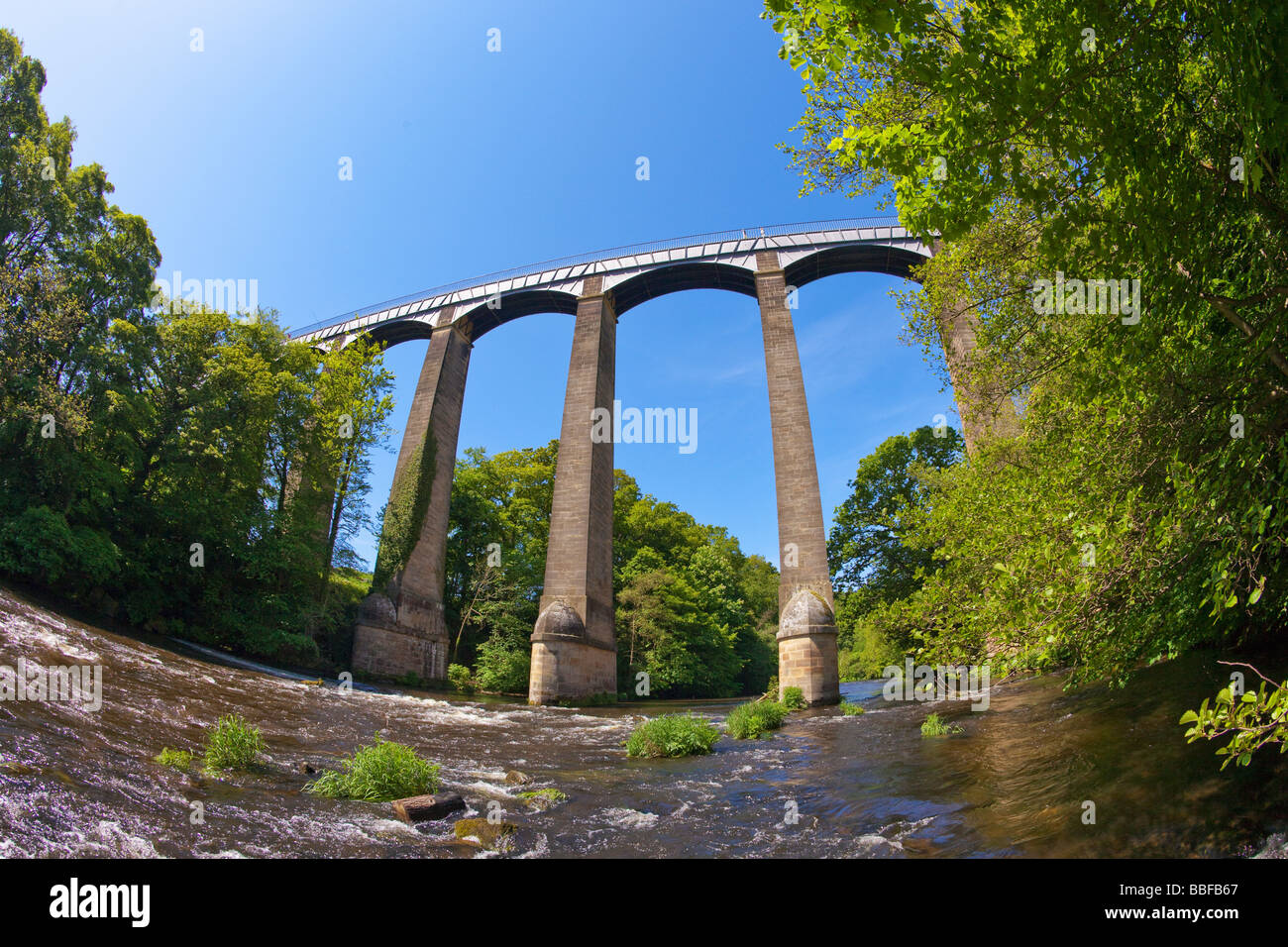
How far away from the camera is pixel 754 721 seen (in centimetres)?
1286

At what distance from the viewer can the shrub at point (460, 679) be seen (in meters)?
26.2

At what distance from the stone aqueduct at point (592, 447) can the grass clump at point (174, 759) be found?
14.8 meters

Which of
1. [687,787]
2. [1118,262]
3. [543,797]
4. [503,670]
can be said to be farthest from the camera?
[503,670]

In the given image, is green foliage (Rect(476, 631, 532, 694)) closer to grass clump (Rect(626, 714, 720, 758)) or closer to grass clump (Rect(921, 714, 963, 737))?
grass clump (Rect(626, 714, 720, 758))

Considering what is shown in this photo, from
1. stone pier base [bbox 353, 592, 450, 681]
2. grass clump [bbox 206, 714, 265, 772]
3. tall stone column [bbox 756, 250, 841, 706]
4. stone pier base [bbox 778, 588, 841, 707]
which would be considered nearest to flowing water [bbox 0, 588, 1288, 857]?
grass clump [bbox 206, 714, 265, 772]

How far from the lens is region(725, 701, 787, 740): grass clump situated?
12.7 m

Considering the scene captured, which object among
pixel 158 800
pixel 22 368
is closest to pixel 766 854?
pixel 158 800

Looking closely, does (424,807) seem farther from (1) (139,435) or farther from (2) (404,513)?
(2) (404,513)

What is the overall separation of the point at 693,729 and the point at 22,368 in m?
20.1

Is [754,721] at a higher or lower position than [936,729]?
lower

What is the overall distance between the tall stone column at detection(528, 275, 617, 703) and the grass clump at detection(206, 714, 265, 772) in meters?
14.6

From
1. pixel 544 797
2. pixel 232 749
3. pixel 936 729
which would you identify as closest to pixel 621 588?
pixel 936 729

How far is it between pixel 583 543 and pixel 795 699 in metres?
9.96
